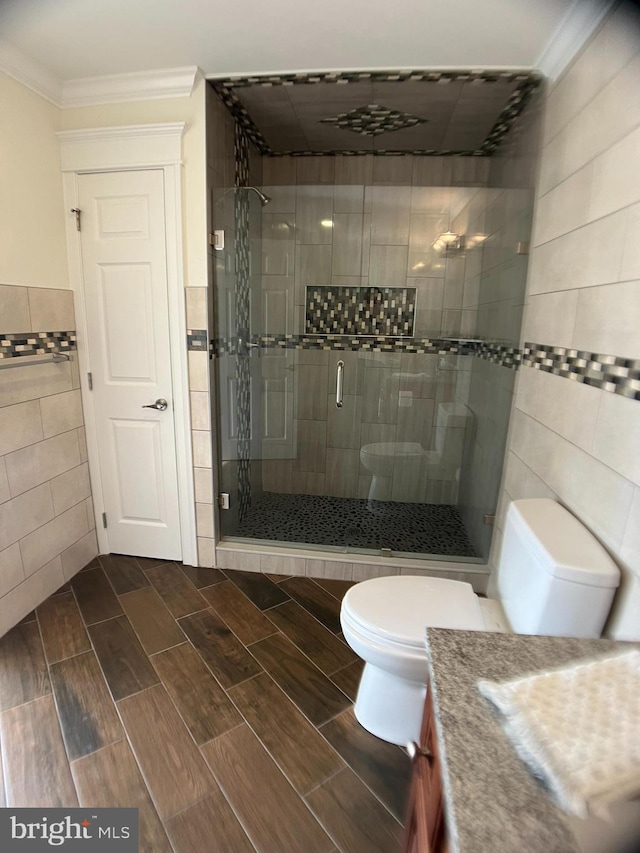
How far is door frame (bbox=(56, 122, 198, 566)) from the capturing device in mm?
1991

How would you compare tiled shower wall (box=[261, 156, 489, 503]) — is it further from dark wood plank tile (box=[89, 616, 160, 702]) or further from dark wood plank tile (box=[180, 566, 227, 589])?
dark wood plank tile (box=[89, 616, 160, 702])

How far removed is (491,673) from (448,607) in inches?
26.0

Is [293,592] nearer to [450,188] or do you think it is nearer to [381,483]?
[381,483]

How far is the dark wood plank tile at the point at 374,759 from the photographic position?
4.16ft

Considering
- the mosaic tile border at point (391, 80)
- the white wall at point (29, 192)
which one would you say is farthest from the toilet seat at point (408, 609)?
the mosaic tile border at point (391, 80)

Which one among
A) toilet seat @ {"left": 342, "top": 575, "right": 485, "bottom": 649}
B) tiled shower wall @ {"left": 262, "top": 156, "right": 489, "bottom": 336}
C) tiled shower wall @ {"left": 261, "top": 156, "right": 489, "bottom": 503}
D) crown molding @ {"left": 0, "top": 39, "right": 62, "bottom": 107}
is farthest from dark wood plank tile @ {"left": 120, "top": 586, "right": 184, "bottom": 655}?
crown molding @ {"left": 0, "top": 39, "right": 62, "bottom": 107}

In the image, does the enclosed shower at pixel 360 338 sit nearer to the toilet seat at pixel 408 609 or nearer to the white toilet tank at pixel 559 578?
the toilet seat at pixel 408 609

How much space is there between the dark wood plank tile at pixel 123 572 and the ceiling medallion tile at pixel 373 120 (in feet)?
9.18

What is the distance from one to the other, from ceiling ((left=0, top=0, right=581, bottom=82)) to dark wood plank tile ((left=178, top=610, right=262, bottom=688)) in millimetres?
2473

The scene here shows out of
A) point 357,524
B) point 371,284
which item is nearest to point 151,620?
point 357,524

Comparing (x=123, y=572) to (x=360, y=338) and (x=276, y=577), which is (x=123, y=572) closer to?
(x=276, y=577)

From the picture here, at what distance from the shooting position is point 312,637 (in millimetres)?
1884

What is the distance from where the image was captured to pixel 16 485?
190 centimetres

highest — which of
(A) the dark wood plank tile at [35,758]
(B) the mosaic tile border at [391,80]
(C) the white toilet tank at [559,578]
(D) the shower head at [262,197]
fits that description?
(B) the mosaic tile border at [391,80]
